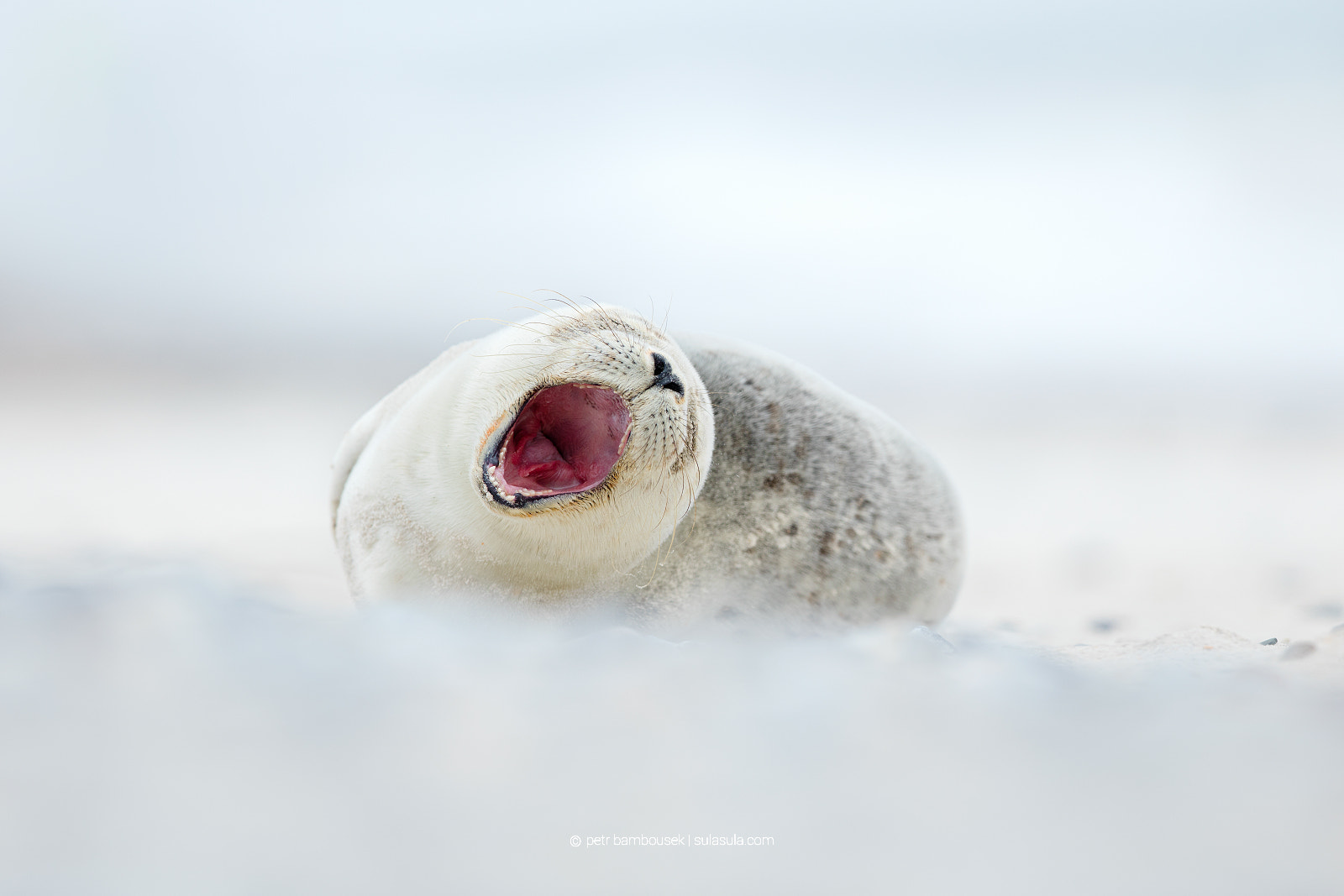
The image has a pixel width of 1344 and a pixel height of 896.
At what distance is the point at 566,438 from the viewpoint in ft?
6.54

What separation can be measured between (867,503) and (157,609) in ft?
5.45

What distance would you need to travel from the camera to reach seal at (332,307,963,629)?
1738 millimetres

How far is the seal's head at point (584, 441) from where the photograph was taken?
1.70 meters

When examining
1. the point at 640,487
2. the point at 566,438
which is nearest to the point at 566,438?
the point at 566,438

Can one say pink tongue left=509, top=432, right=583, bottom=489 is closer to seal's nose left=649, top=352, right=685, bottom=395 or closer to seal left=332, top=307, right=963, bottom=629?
seal left=332, top=307, right=963, bottom=629

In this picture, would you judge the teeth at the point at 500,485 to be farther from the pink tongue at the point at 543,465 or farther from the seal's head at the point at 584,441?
the pink tongue at the point at 543,465

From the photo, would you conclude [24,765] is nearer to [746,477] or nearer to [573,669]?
[573,669]

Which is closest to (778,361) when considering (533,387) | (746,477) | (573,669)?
(746,477)

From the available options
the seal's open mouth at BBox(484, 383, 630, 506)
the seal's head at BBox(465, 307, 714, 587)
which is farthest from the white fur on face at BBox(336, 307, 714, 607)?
the seal's open mouth at BBox(484, 383, 630, 506)

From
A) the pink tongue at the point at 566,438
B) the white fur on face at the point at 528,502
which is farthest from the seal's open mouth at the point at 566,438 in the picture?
the white fur on face at the point at 528,502

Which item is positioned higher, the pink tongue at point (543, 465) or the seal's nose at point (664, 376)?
the seal's nose at point (664, 376)

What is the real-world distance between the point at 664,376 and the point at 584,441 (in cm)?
31

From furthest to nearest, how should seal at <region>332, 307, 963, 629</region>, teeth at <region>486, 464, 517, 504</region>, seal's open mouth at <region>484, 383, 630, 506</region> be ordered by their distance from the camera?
seal's open mouth at <region>484, 383, 630, 506</region> → seal at <region>332, 307, 963, 629</region> → teeth at <region>486, 464, 517, 504</region>

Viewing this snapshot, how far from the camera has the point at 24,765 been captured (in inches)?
31.7
